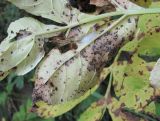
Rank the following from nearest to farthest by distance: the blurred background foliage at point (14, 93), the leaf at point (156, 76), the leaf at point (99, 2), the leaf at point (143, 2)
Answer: the leaf at point (156, 76), the leaf at point (99, 2), the leaf at point (143, 2), the blurred background foliage at point (14, 93)

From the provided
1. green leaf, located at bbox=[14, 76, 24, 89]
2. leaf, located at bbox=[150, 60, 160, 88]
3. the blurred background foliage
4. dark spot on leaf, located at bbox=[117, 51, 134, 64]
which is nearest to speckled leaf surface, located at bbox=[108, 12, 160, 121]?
dark spot on leaf, located at bbox=[117, 51, 134, 64]

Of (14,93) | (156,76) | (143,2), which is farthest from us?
(14,93)

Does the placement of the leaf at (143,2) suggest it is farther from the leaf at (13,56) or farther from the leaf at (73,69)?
the leaf at (13,56)

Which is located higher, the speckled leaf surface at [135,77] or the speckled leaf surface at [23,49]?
the speckled leaf surface at [23,49]

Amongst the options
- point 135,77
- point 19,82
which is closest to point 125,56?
point 135,77

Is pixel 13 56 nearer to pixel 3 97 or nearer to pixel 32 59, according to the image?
pixel 32 59

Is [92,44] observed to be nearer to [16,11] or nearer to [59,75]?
[59,75]

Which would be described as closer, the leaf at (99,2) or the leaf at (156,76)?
the leaf at (156,76)

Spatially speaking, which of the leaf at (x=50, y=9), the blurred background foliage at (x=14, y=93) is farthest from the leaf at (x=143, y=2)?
the blurred background foliage at (x=14, y=93)

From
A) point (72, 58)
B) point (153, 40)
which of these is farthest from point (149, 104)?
point (72, 58)

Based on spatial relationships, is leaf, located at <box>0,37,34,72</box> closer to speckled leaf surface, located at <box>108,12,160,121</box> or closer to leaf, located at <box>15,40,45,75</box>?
leaf, located at <box>15,40,45,75</box>

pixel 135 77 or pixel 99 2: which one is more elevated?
pixel 99 2
